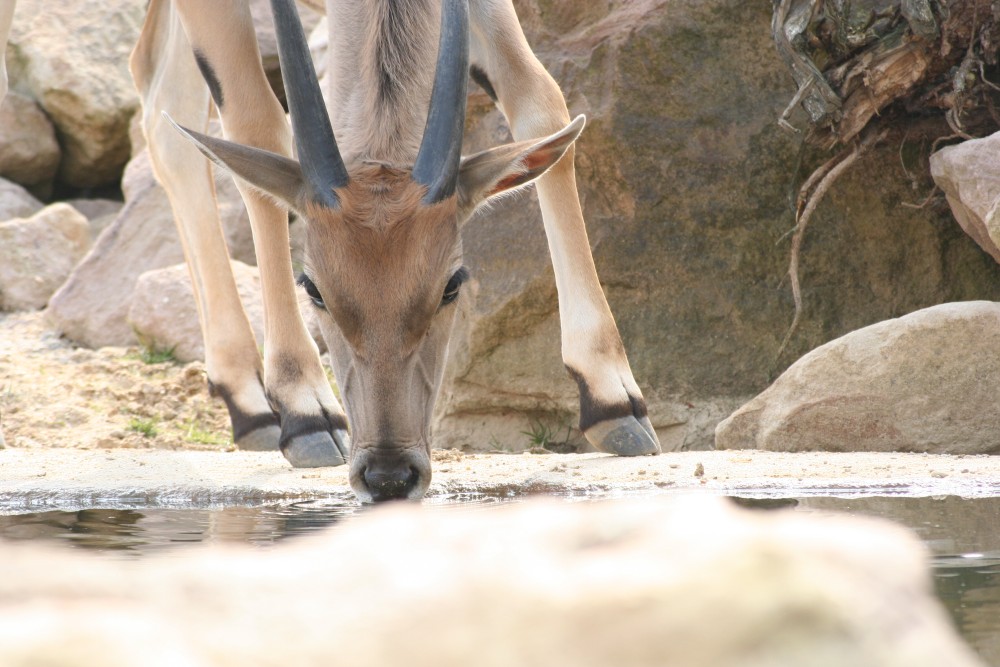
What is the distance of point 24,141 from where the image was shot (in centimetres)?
1165

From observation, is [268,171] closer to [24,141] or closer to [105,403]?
[105,403]

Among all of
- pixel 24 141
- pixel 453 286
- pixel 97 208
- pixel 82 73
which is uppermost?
pixel 82 73

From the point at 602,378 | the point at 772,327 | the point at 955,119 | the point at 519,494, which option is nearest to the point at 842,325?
the point at 772,327

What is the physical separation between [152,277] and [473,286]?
9.80 ft

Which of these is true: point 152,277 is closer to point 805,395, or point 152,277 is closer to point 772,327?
point 772,327

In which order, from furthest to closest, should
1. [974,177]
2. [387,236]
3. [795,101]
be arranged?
[795,101]
[974,177]
[387,236]

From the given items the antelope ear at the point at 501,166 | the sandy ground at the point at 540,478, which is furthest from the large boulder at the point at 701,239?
the antelope ear at the point at 501,166

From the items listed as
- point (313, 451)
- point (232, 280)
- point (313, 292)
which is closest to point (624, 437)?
point (313, 451)

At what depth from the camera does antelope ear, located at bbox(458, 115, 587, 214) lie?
164 inches

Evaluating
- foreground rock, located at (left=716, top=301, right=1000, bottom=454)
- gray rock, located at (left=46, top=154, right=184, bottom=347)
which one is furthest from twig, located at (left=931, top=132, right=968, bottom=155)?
gray rock, located at (left=46, top=154, right=184, bottom=347)

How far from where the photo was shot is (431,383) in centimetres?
400

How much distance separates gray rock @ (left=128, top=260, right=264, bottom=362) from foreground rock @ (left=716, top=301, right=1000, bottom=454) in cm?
421

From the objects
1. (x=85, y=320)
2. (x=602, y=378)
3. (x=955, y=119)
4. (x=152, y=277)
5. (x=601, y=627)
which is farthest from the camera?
(x=85, y=320)

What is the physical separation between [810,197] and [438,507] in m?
2.74
